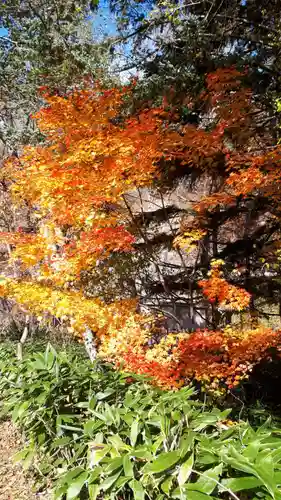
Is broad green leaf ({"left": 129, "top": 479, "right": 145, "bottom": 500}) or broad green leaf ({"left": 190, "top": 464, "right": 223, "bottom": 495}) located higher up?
broad green leaf ({"left": 190, "top": 464, "right": 223, "bottom": 495})

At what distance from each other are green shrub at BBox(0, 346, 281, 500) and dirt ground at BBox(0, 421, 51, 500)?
0.27m

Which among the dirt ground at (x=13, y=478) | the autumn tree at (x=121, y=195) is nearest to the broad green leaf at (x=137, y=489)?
the dirt ground at (x=13, y=478)

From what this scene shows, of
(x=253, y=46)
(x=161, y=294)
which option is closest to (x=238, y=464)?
(x=253, y=46)

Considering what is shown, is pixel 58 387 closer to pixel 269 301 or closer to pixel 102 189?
→ pixel 102 189

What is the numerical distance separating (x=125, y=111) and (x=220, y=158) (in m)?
2.98

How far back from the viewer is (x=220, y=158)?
30.7ft

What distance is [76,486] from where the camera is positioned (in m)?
2.29

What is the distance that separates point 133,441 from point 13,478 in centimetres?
267

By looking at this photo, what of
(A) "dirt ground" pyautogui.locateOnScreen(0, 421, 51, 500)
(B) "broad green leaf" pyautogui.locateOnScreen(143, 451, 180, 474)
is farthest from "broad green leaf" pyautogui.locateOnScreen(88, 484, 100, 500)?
(A) "dirt ground" pyautogui.locateOnScreen(0, 421, 51, 500)

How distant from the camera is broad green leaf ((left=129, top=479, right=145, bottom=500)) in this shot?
2.08m

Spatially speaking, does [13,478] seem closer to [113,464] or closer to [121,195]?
[113,464]

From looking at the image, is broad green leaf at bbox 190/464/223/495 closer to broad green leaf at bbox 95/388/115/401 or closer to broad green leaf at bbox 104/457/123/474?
broad green leaf at bbox 104/457/123/474

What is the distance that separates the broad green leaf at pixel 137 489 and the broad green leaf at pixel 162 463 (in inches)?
3.3

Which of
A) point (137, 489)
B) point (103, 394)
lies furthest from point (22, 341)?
point (137, 489)
